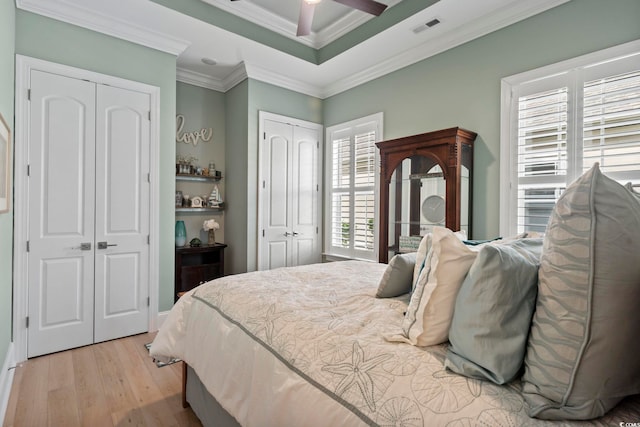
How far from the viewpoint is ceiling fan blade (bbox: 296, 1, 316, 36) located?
2.39 metres

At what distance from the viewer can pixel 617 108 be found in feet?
7.50

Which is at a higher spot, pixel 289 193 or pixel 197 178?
pixel 197 178

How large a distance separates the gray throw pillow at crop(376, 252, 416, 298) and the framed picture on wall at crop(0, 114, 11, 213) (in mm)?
2250

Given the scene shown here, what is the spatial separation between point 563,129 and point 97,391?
12.6 ft

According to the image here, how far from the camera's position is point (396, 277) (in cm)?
162

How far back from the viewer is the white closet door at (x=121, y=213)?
3.00m

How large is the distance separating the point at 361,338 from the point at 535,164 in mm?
2374

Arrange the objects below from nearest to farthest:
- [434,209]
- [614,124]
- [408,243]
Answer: [614,124]
[434,209]
[408,243]

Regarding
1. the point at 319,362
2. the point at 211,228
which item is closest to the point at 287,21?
the point at 211,228

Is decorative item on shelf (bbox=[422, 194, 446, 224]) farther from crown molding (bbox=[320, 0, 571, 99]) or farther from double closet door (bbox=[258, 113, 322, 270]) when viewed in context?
double closet door (bbox=[258, 113, 322, 270])

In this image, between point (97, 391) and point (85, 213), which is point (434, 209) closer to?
point (97, 391)

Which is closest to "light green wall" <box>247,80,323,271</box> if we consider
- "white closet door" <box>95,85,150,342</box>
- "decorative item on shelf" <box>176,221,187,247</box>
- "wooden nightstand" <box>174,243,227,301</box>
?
"wooden nightstand" <box>174,243,227,301</box>

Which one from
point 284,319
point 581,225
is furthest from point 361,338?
point 581,225

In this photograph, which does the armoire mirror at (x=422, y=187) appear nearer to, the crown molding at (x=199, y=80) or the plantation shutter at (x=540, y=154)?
the plantation shutter at (x=540, y=154)
